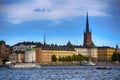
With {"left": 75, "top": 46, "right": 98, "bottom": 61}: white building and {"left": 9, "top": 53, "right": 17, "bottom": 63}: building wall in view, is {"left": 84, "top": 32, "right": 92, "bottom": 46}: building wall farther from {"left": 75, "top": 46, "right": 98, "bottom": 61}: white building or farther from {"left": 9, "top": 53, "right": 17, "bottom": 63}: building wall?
{"left": 9, "top": 53, "right": 17, "bottom": 63}: building wall

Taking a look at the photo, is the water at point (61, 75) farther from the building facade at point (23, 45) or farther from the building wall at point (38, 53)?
the building facade at point (23, 45)

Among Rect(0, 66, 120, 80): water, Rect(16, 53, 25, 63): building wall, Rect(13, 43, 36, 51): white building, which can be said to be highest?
Rect(13, 43, 36, 51): white building

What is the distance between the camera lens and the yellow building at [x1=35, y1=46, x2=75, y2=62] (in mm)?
92000

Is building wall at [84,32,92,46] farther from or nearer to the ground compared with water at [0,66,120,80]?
farther from the ground

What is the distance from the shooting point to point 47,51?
9400cm

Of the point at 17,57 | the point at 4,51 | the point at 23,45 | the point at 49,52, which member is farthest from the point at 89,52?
the point at 17,57

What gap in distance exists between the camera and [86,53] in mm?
111250

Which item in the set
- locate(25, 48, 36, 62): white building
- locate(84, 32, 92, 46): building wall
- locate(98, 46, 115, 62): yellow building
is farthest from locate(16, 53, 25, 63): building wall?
locate(98, 46, 115, 62): yellow building

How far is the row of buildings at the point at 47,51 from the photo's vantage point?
91.2 meters

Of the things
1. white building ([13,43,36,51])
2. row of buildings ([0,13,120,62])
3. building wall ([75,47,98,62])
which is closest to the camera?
row of buildings ([0,13,120,62])

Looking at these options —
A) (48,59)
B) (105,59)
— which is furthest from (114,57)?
(48,59)

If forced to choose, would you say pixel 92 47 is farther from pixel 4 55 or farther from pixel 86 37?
pixel 4 55

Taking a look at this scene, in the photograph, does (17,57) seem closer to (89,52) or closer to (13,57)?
(13,57)

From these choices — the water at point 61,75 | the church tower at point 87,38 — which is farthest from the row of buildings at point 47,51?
the water at point 61,75
